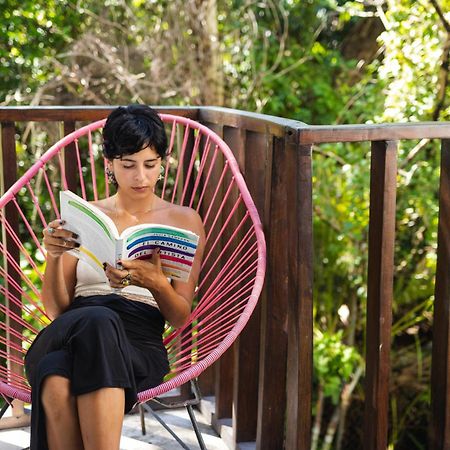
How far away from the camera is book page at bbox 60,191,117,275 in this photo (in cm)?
206

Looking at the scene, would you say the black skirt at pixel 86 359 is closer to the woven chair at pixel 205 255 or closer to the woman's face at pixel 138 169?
the woven chair at pixel 205 255

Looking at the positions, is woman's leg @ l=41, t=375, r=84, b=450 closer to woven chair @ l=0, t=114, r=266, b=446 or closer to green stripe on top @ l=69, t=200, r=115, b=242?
woven chair @ l=0, t=114, r=266, b=446

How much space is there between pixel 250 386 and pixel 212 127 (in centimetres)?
84

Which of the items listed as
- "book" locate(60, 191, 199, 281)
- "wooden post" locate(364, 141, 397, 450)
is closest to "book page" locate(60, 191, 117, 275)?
"book" locate(60, 191, 199, 281)

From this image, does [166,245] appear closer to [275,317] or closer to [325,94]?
[275,317]

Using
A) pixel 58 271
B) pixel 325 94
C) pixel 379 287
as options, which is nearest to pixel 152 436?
pixel 58 271

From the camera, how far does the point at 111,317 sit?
2066 millimetres

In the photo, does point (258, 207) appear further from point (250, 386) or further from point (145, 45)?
point (145, 45)

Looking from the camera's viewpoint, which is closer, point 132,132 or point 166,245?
point 166,245

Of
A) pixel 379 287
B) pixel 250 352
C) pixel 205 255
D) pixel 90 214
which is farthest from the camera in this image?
pixel 205 255

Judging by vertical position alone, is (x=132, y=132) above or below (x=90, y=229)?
above

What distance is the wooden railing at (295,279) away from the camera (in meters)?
2.13

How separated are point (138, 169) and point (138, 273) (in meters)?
0.31

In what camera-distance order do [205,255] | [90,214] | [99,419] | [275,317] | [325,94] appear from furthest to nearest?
[325,94] < [205,255] < [275,317] < [90,214] < [99,419]
